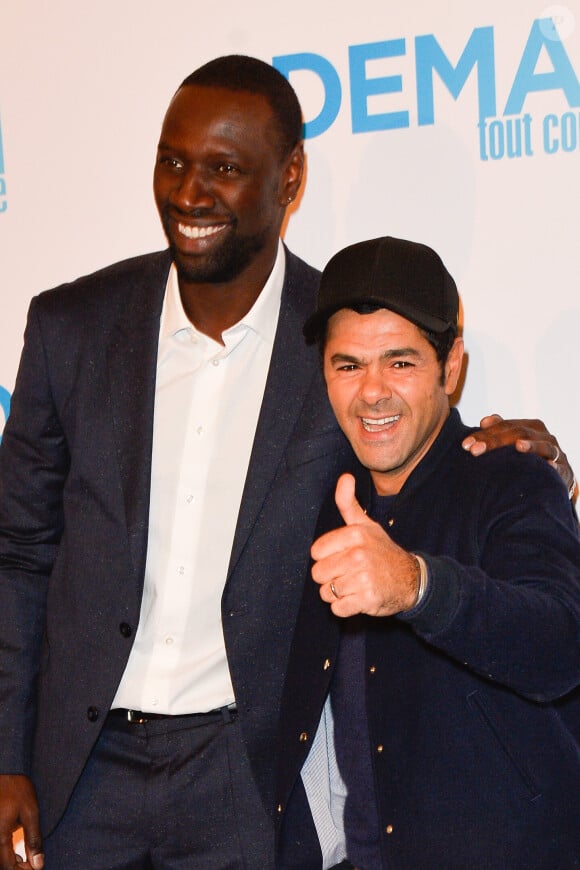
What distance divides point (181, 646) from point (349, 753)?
1.21 feet

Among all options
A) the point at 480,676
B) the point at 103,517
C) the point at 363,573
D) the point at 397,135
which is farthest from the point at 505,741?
the point at 397,135

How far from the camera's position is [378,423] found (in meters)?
1.92

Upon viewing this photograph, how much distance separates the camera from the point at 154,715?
2125mm

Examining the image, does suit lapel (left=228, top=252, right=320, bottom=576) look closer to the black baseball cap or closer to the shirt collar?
the shirt collar

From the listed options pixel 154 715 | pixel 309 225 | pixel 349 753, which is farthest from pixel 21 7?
pixel 349 753

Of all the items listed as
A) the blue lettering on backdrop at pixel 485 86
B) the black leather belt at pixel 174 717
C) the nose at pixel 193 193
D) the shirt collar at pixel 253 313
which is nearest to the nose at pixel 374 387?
the shirt collar at pixel 253 313

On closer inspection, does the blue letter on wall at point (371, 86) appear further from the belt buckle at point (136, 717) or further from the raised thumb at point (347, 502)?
the belt buckle at point (136, 717)

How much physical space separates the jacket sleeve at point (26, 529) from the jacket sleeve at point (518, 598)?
0.87 meters

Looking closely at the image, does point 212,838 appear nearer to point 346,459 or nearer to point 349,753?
point 349,753

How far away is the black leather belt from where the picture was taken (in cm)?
211

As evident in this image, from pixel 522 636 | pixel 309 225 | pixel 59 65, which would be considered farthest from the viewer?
pixel 59 65

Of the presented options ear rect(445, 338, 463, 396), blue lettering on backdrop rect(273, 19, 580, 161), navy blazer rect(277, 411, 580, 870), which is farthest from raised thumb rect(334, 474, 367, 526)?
blue lettering on backdrop rect(273, 19, 580, 161)

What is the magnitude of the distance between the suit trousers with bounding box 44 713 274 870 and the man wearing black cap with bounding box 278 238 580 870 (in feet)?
0.35

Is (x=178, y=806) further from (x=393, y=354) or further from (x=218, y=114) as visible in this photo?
(x=218, y=114)
